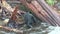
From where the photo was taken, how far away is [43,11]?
586cm

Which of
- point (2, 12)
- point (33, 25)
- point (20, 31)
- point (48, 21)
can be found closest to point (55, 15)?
point (48, 21)

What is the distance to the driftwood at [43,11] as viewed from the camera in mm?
5773

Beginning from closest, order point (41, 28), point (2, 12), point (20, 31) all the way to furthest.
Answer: point (20, 31), point (41, 28), point (2, 12)

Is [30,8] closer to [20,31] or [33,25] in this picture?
[33,25]

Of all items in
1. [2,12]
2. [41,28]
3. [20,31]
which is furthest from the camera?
[2,12]

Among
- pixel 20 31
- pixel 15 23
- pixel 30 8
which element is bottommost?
pixel 20 31

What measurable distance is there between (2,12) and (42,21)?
60.8 inches

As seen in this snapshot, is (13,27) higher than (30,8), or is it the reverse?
(30,8)

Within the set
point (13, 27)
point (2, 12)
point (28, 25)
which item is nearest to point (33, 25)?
point (28, 25)

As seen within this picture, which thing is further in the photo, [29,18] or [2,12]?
[2,12]

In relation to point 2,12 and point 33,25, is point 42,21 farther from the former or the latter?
point 2,12

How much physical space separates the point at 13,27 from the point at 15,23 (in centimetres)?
22

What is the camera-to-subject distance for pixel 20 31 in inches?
213

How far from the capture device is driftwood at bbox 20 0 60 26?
18.9 feet
